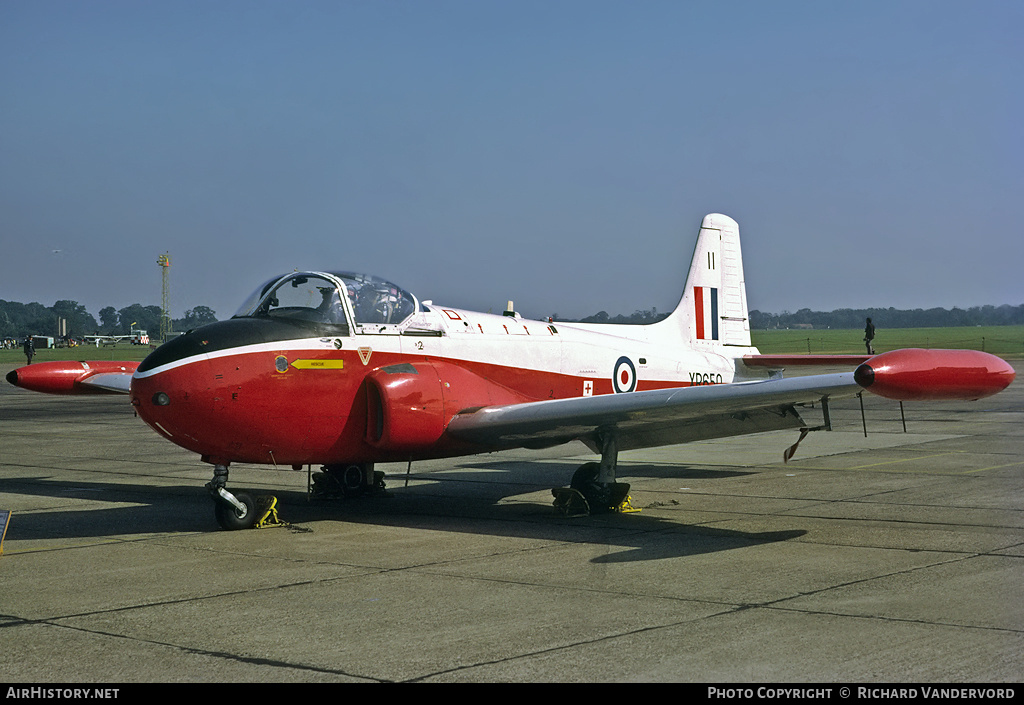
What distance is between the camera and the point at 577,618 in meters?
6.62

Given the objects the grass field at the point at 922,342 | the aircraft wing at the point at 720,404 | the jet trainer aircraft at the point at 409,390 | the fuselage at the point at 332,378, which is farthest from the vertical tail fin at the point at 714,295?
the grass field at the point at 922,342

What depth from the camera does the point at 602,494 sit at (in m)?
11.2

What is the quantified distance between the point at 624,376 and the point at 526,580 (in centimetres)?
571

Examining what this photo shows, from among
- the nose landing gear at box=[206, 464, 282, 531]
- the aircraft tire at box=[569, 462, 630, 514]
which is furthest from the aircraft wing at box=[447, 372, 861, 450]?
the nose landing gear at box=[206, 464, 282, 531]

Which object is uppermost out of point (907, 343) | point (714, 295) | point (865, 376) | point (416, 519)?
point (714, 295)

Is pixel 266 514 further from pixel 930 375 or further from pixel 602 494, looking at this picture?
pixel 930 375

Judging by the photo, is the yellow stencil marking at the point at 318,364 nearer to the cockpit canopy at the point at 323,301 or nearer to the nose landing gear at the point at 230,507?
the cockpit canopy at the point at 323,301

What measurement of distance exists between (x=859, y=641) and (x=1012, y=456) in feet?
37.9

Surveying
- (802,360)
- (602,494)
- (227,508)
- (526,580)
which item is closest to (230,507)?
A: (227,508)

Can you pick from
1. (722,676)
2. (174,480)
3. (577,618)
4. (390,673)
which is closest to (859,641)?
(722,676)

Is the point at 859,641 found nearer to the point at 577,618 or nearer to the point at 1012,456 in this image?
the point at 577,618

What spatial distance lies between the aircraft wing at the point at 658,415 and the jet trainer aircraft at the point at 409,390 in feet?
0.07

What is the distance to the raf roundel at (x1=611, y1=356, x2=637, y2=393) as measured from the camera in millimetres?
13109

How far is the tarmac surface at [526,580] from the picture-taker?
5621mm
